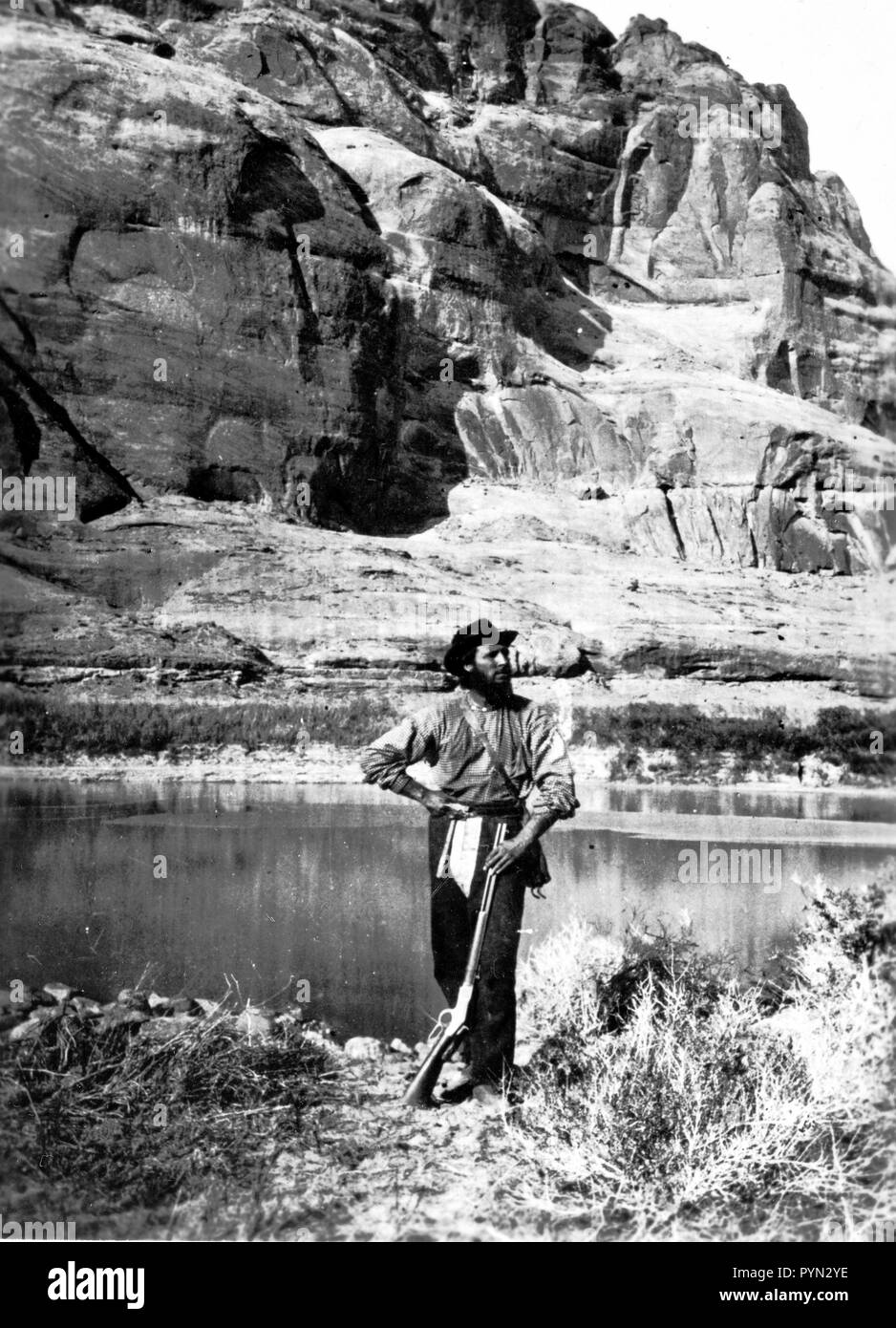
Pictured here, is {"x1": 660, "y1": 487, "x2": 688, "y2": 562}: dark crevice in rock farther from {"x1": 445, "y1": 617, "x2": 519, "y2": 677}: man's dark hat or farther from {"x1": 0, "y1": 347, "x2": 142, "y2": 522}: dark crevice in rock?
{"x1": 445, "y1": 617, "x2": 519, "y2": 677}: man's dark hat

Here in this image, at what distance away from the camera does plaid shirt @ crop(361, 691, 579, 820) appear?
6.28 m

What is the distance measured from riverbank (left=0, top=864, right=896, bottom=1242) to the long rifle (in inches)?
4.8

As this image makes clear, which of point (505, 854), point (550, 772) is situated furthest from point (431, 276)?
point (505, 854)

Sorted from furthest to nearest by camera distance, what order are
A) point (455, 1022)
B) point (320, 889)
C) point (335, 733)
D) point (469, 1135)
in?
point (335, 733)
point (320, 889)
point (455, 1022)
point (469, 1135)

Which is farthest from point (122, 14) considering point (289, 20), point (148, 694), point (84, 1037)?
point (84, 1037)

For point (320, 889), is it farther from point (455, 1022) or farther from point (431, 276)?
point (431, 276)

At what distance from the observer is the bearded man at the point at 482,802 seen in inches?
243

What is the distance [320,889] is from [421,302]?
945 inches

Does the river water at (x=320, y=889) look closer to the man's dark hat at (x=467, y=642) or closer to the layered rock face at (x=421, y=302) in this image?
the man's dark hat at (x=467, y=642)

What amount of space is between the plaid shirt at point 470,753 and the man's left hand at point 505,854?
244 millimetres

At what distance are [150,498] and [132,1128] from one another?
42.0 feet

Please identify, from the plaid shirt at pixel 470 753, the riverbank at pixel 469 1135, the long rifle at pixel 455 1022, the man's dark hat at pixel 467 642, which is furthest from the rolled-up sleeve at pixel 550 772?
the riverbank at pixel 469 1135

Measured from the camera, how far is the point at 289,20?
24.2 m

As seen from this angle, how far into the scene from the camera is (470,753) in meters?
6.31
